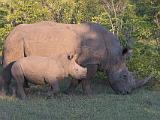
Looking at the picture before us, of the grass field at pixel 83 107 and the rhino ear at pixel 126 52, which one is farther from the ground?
the rhino ear at pixel 126 52

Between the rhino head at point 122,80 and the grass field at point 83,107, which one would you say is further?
the rhino head at point 122,80

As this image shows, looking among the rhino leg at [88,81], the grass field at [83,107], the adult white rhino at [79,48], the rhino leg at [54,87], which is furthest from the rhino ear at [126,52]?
the rhino leg at [54,87]

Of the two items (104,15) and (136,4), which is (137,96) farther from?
(136,4)

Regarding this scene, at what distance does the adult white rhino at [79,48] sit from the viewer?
12.1 metres

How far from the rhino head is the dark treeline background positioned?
4.74 ft

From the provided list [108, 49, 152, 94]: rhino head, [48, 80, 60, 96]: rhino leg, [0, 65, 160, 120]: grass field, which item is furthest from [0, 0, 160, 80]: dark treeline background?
[48, 80, 60, 96]: rhino leg

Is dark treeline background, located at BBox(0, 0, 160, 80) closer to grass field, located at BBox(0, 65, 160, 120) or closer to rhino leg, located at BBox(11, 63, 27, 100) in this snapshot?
grass field, located at BBox(0, 65, 160, 120)

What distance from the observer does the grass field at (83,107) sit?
9.39 meters

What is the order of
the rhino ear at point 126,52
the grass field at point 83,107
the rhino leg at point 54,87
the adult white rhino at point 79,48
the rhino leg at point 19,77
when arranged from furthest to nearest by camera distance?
the rhino ear at point 126,52 → the adult white rhino at point 79,48 → the rhino leg at point 19,77 → the rhino leg at point 54,87 → the grass field at point 83,107

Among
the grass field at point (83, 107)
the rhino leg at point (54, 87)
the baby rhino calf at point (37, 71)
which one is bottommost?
the grass field at point (83, 107)

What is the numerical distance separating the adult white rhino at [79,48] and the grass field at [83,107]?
44 cm

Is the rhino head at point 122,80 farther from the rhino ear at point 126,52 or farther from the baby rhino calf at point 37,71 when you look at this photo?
the baby rhino calf at point 37,71

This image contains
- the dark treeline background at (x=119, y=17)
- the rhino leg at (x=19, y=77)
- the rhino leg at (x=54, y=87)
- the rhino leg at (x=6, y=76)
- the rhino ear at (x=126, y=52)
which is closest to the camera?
the rhino leg at (x=54, y=87)

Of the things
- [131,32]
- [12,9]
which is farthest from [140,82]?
[12,9]
